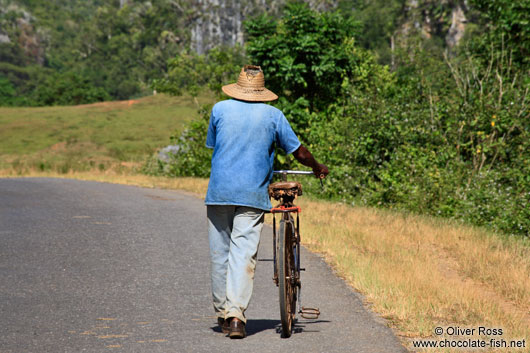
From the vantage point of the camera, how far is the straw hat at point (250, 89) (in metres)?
5.66

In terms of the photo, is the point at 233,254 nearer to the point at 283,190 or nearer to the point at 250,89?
the point at 283,190

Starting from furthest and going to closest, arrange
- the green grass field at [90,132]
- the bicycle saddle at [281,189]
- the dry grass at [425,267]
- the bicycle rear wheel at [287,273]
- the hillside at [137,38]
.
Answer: the hillside at [137,38], the green grass field at [90,132], the dry grass at [425,267], the bicycle saddle at [281,189], the bicycle rear wheel at [287,273]

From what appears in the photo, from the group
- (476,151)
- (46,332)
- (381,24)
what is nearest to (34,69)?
(381,24)

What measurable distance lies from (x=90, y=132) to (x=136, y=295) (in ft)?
150

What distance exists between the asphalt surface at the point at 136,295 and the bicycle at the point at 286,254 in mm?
240

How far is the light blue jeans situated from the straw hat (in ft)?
2.92

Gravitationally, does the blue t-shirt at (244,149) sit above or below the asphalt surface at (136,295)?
above

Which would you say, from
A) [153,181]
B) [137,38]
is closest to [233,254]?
[153,181]

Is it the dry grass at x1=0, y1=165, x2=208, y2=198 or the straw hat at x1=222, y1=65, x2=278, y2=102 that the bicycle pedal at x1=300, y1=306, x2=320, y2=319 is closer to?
the straw hat at x1=222, y1=65, x2=278, y2=102

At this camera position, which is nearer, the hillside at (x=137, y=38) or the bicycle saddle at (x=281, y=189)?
the bicycle saddle at (x=281, y=189)

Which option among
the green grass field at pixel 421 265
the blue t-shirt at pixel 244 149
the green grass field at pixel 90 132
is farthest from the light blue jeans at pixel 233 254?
the green grass field at pixel 90 132

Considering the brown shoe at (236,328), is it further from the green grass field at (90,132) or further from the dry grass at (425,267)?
the green grass field at (90,132)

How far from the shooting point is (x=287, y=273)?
5.49 metres

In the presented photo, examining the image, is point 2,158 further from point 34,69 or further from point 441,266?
point 34,69
